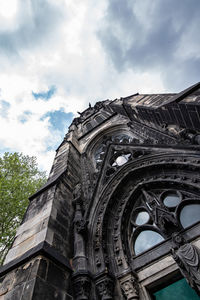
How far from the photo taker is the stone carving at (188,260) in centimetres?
250

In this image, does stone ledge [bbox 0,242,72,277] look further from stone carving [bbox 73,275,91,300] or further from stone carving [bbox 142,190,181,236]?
stone carving [bbox 142,190,181,236]

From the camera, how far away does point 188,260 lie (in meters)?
2.69

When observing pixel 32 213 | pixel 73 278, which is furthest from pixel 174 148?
pixel 32 213

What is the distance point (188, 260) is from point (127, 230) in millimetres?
1627

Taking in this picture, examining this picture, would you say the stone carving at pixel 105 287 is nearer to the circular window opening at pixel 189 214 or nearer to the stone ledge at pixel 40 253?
the stone ledge at pixel 40 253

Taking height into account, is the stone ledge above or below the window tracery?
below

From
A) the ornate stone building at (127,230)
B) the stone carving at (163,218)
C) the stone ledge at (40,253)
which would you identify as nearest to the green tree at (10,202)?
the ornate stone building at (127,230)

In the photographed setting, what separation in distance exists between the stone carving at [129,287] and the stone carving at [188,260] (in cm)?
84

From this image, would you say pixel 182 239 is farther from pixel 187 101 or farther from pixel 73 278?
pixel 187 101

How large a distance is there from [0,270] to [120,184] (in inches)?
125

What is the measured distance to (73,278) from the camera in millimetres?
2938

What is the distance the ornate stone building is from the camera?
2.73 m

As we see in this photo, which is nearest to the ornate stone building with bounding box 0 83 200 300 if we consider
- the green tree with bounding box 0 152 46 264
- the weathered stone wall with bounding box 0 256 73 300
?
the weathered stone wall with bounding box 0 256 73 300

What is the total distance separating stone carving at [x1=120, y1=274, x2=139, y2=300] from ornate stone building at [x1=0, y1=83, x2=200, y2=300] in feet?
0.05
